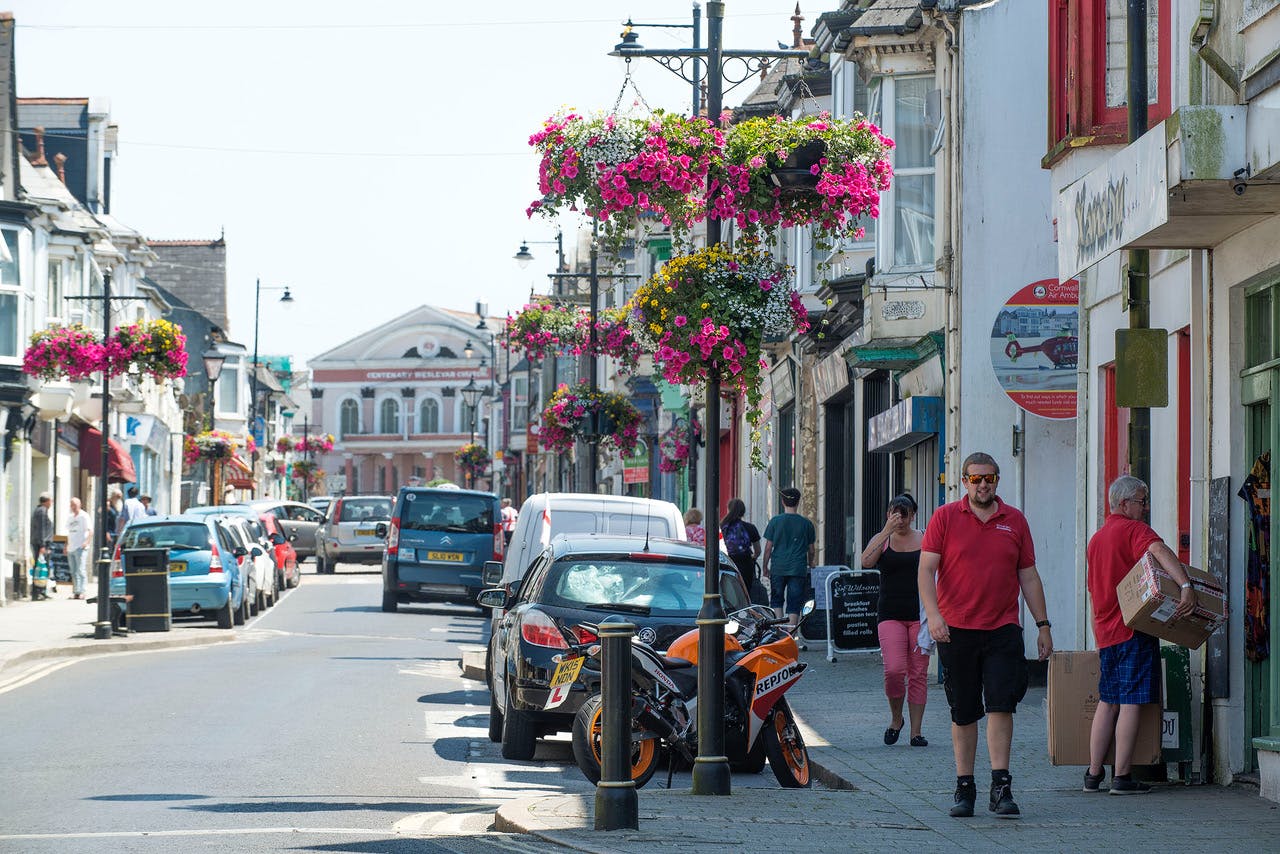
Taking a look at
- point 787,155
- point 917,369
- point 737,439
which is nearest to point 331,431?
point 737,439

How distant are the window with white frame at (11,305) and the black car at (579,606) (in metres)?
24.0

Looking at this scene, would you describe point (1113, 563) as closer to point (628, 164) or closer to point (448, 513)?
point (628, 164)

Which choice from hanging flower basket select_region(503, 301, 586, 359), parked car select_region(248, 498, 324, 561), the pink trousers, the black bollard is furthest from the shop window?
parked car select_region(248, 498, 324, 561)

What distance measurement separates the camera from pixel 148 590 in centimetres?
2519

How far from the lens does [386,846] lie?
905 centimetres

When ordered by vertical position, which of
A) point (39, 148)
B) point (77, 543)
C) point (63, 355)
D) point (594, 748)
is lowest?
point (594, 748)

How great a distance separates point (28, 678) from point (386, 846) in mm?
11097

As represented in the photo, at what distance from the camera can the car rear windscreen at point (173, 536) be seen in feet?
89.1

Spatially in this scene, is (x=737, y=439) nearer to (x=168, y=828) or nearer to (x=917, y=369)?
(x=917, y=369)

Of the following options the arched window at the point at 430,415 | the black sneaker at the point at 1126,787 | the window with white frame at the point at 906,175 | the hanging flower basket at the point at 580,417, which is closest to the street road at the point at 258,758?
the black sneaker at the point at 1126,787

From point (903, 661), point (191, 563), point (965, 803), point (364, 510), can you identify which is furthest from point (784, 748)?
point (364, 510)

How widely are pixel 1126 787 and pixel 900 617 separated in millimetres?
3409

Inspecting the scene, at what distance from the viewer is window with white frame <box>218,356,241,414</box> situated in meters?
80.4

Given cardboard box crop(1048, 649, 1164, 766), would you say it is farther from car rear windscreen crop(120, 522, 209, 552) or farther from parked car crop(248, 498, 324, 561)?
parked car crop(248, 498, 324, 561)
